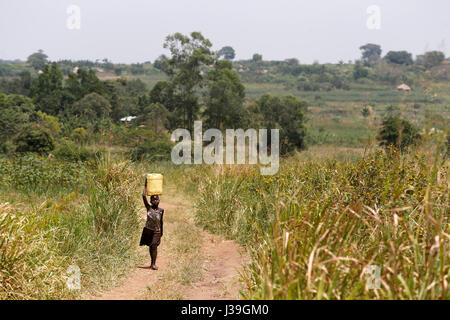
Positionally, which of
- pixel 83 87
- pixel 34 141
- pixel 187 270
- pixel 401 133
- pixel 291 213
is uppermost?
pixel 83 87

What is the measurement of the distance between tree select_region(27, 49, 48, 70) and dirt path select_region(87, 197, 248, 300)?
11454cm

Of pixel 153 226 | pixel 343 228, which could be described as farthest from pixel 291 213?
pixel 153 226

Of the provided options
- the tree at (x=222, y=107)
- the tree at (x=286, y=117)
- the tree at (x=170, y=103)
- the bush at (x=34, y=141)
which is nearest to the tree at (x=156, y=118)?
the tree at (x=170, y=103)

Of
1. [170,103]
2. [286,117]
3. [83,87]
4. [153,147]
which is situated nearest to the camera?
[153,147]

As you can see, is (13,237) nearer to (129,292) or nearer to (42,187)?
(129,292)

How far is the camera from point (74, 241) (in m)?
5.35

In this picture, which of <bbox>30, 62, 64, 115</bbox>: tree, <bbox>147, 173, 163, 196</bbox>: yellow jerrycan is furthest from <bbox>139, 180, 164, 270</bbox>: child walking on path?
<bbox>30, 62, 64, 115</bbox>: tree

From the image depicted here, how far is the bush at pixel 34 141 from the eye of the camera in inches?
869

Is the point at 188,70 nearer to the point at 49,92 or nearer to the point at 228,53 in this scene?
the point at 49,92

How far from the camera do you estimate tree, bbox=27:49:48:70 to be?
379 feet

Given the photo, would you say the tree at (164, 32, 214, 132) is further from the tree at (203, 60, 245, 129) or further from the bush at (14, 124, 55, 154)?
the bush at (14, 124, 55, 154)

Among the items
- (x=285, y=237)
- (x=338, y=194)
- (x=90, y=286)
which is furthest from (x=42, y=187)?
(x=285, y=237)

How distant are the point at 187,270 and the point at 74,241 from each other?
1.41 meters
